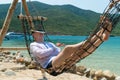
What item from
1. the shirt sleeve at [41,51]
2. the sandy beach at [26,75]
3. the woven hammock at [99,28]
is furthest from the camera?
the sandy beach at [26,75]

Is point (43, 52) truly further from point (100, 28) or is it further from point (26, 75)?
point (26, 75)

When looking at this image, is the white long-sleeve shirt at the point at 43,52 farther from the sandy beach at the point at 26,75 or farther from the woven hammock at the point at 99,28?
the sandy beach at the point at 26,75

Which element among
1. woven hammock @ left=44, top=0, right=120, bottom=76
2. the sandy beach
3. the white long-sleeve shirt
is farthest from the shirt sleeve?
the sandy beach

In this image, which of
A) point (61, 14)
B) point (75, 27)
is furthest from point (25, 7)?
point (61, 14)

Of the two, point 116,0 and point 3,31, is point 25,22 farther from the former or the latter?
point 116,0

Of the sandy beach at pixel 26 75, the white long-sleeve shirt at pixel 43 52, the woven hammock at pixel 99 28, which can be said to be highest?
the woven hammock at pixel 99 28

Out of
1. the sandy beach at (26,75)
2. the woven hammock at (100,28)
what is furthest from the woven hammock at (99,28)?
the sandy beach at (26,75)

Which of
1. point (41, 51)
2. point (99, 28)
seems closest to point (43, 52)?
point (41, 51)

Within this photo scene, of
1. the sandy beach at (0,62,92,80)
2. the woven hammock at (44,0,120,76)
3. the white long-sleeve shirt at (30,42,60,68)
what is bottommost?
the sandy beach at (0,62,92,80)

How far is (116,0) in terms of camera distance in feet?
18.1

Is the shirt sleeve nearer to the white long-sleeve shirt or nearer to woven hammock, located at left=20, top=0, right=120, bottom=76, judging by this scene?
the white long-sleeve shirt

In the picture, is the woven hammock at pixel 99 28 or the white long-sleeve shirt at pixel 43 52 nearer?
the woven hammock at pixel 99 28

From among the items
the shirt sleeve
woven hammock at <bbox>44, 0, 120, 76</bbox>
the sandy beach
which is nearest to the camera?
woven hammock at <bbox>44, 0, 120, 76</bbox>

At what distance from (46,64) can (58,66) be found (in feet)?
1.88
